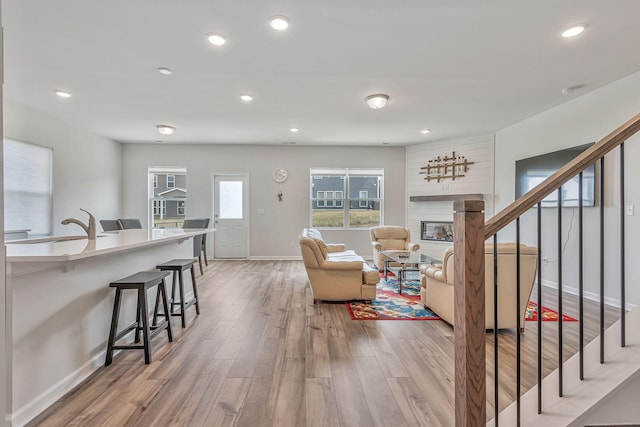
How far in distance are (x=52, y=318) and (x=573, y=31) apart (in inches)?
169

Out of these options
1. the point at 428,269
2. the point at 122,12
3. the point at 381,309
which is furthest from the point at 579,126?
the point at 122,12

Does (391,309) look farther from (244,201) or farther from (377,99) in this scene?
(244,201)

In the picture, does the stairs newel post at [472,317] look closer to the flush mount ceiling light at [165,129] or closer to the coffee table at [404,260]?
the coffee table at [404,260]

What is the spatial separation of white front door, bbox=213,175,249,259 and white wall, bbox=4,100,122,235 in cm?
205

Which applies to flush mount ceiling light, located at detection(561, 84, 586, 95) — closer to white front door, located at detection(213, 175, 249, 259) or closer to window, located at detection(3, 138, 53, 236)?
white front door, located at detection(213, 175, 249, 259)

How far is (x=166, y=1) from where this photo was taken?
222 cm

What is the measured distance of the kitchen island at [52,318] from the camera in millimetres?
1618

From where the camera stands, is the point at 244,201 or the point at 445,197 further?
the point at 244,201

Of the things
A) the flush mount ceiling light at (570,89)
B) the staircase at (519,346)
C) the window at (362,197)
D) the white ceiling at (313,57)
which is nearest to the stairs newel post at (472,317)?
the staircase at (519,346)

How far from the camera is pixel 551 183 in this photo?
125 cm

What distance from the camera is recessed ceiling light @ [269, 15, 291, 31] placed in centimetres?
239

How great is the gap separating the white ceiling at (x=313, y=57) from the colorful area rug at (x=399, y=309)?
2.54 metres

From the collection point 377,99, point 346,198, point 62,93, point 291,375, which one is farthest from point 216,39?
point 346,198

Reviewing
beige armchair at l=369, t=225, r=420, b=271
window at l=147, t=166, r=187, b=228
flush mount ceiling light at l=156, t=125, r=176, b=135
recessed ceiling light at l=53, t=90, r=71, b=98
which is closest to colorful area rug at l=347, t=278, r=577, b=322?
beige armchair at l=369, t=225, r=420, b=271
